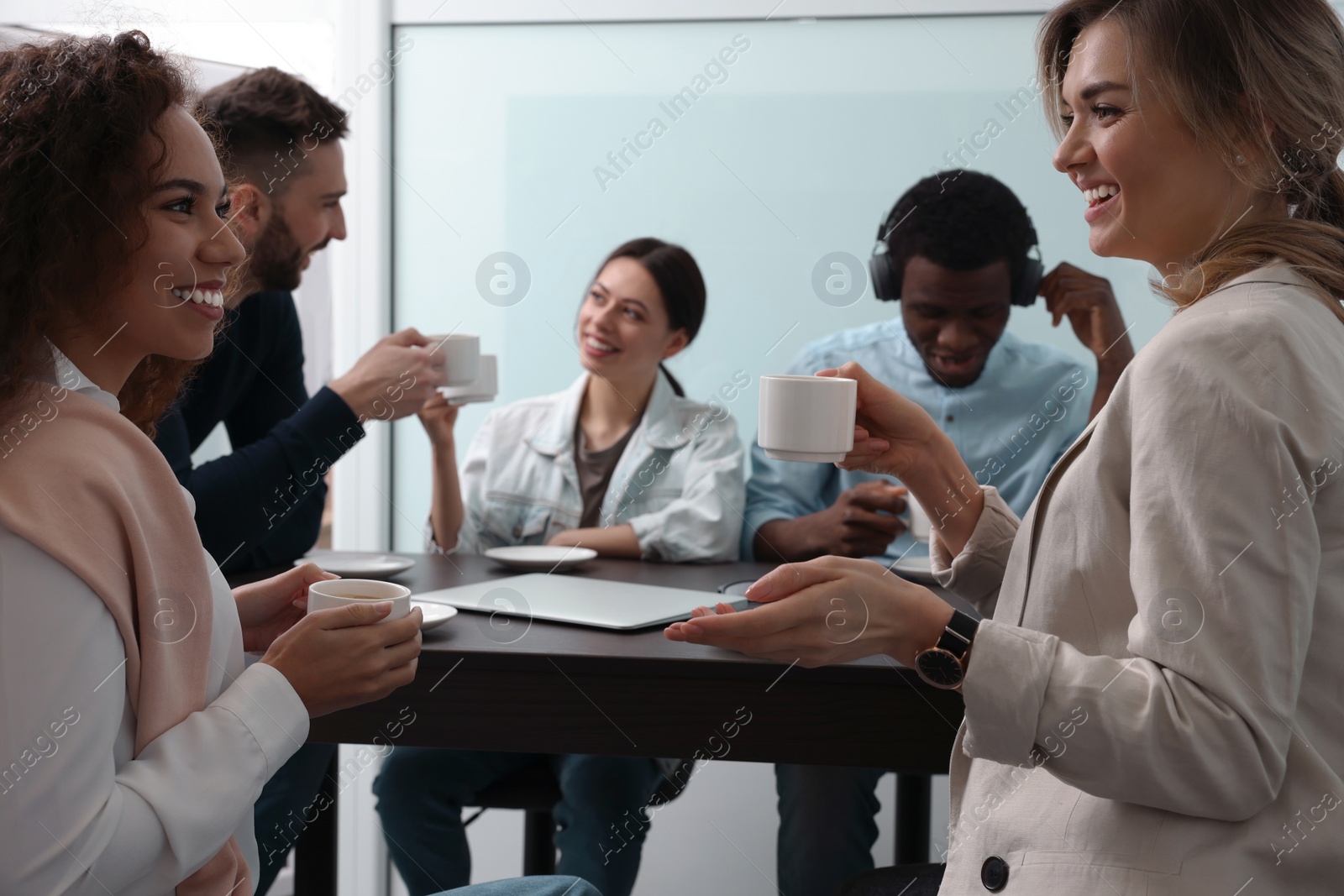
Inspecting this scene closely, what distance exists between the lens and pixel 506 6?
9.32ft

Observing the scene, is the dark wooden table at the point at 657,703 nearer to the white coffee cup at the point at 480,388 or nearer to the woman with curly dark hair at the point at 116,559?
the woman with curly dark hair at the point at 116,559

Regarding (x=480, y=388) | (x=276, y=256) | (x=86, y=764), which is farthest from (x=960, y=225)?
(x=86, y=764)

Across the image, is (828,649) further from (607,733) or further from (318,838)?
(318,838)

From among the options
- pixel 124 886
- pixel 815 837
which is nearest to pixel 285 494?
pixel 124 886

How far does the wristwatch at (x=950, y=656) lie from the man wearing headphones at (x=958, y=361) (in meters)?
1.20

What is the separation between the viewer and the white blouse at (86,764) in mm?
742

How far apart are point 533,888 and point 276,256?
148 centimetres

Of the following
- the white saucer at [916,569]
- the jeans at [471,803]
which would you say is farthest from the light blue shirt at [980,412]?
the jeans at [471,803]

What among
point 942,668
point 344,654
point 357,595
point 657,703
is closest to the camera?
point 942,668

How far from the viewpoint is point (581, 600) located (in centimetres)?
152

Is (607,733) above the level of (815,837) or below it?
above

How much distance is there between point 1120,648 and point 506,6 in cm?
253

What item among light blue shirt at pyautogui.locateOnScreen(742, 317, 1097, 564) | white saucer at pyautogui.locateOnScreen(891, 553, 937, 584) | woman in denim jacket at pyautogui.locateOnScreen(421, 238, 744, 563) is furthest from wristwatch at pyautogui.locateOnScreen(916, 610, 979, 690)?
light blue shirt at pyautogui.locateOnScreen(742, 317, 1097, 564)

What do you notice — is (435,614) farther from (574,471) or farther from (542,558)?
(574,471)
